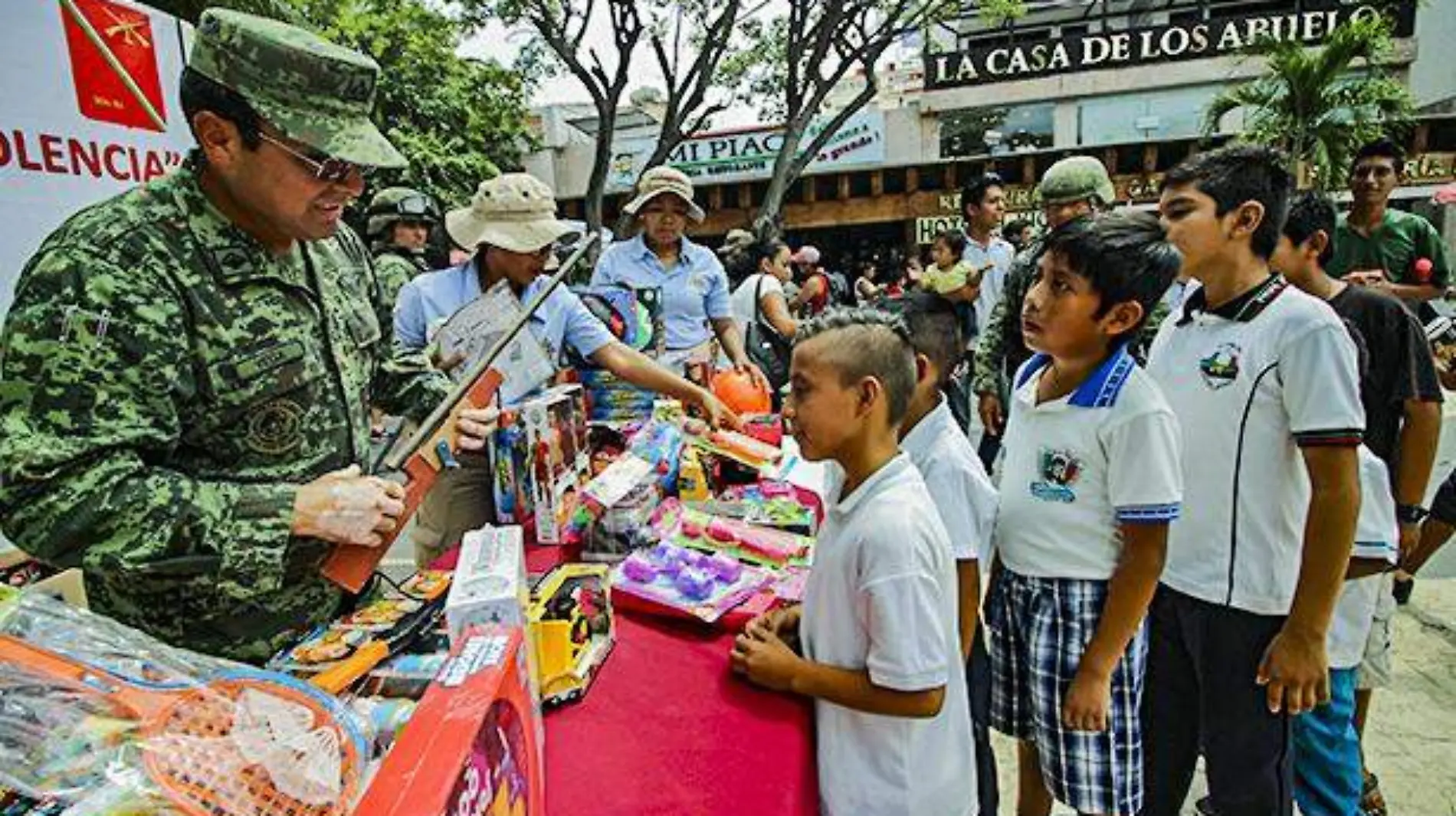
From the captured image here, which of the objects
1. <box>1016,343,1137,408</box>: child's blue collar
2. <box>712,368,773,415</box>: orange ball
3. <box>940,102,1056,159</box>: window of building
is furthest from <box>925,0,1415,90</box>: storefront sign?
<box>1016,343,1137,408</box>: child's blue collar

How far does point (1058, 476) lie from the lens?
5.70 feet

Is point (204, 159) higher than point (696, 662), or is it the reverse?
point (204, 159)

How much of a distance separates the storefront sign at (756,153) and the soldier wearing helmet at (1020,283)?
15.3 meters

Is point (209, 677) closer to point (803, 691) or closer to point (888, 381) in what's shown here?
point (803, 691)

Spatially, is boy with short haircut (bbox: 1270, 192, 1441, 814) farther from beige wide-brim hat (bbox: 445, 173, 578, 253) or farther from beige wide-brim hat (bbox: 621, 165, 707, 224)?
beige wide-brim hat (bbox: 621, 165, 707, 224)

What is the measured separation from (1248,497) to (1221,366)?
0.99ft

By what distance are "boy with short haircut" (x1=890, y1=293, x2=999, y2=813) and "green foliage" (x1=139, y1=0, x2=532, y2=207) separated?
8615 mm

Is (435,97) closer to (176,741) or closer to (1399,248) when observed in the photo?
(1399,248)

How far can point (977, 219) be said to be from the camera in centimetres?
483

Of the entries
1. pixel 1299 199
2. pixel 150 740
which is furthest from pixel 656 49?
pixel 150 740

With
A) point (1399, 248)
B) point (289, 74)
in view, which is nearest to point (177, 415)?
point (289, 74)

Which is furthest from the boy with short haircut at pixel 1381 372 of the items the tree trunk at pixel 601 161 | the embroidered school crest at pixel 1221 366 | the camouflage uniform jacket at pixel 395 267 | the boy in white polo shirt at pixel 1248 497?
the tree trunk at pixel 601 161

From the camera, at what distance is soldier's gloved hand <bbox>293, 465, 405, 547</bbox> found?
3.95ft

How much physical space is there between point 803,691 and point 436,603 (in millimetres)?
680
